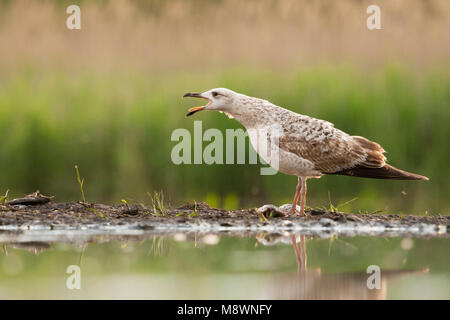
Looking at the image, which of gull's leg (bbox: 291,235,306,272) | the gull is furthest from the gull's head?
gull's leg (bbox: 291,235,306,272)

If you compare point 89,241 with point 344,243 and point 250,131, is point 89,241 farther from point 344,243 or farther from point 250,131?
point 250,131

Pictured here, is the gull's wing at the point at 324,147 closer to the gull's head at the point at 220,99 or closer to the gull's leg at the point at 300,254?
the gull's head at the point at 220,99

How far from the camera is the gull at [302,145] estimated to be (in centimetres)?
745

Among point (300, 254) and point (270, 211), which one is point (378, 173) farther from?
point (300, 254)

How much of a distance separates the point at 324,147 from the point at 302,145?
25cm

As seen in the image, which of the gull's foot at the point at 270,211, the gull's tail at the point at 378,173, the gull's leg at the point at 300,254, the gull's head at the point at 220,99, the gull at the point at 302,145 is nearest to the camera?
the gull's leg at the point at 300,254

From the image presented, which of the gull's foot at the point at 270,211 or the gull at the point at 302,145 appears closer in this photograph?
the gull's foot at the point at 270,211

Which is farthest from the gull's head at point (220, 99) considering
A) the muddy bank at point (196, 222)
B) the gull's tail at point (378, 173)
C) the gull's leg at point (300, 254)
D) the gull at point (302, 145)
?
→ the gull's leg at point (300, 254)

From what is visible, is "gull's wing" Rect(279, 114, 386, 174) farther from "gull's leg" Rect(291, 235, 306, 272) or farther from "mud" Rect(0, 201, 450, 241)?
"gull's leg" Rect(291, 235, 306, 272)

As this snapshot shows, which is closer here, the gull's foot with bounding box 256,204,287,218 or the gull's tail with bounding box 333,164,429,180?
the gull's foot with bounding box 256,204,287,218

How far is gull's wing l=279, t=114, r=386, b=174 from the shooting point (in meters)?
7.49

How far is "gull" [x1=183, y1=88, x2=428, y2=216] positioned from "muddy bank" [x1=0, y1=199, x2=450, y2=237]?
1.48 feet

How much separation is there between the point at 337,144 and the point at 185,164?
8.84 ft

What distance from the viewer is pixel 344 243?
5.73m
